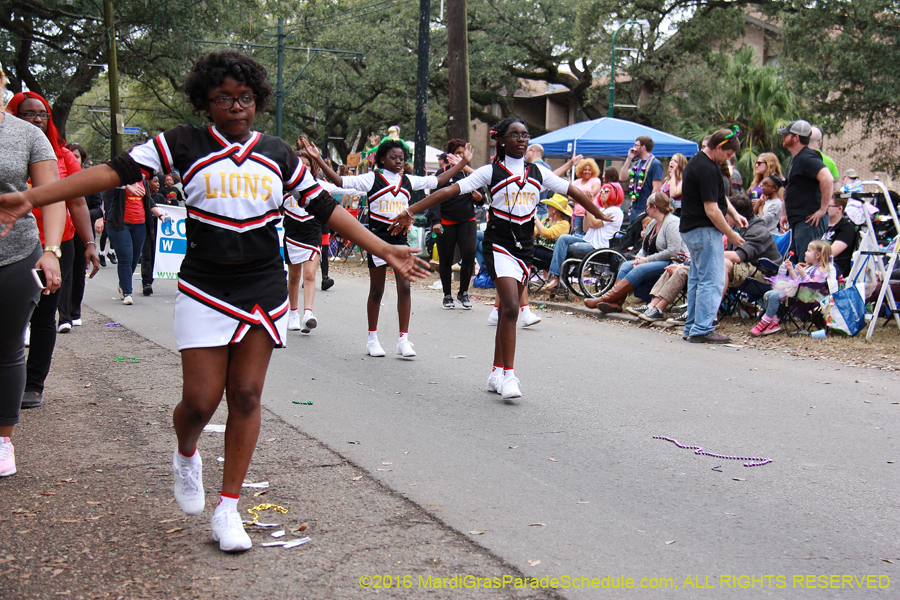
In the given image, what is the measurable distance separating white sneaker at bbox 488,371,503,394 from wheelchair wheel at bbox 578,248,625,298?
5.40m

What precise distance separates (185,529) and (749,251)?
791 cm

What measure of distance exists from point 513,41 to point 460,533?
3495 centimetres

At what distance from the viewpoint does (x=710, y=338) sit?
30.5ft

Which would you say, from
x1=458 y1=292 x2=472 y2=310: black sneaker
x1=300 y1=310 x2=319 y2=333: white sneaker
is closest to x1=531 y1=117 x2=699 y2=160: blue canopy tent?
x1=458 y1=292 x2=472 y2=310: black sneaker

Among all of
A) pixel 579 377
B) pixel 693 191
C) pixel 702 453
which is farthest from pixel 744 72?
pixel 702 453

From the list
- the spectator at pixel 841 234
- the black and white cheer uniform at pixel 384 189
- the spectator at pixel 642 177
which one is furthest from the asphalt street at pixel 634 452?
the spectator at pixel 642 177

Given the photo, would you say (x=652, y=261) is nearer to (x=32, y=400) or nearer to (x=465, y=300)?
(x=465, y=300)

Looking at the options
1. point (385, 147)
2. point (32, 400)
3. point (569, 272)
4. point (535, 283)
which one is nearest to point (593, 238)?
point (569, 272)

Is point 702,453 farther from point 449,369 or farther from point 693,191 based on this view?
point 693,191

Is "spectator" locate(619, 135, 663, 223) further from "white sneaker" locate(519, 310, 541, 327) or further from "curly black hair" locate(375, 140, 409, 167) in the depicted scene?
"curly black hair" locate(375, 140, 409, 167)

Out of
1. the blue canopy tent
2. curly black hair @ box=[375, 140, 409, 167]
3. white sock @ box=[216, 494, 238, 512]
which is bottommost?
white sock @ box=[216, 494, 238, 512]

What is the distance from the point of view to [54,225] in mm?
4562

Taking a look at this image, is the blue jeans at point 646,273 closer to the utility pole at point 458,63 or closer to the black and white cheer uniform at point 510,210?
the black and white cheer uniform at point 510,210

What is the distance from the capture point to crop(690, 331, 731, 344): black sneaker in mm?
9297
